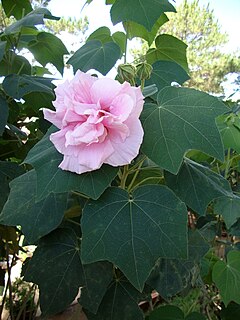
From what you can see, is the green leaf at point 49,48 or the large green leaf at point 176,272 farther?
the green leaf at point 49,48

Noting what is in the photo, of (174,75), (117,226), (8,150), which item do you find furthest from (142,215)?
(8,150)

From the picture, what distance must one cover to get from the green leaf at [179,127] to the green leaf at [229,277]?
47 cm

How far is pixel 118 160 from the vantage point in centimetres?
53

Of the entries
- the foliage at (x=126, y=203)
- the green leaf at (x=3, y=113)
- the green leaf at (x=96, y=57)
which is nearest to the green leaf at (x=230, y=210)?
the foliage at (x=126, y=203)

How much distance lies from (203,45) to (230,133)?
7.55 meters

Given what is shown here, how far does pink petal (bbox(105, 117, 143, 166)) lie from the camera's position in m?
0.53

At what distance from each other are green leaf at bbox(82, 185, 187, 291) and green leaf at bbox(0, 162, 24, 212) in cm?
30

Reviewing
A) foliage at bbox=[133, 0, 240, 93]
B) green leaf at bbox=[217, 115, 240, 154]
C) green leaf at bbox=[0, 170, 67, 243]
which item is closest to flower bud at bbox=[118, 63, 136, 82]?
green leaf at bbox=[0, 170, 67, 243]

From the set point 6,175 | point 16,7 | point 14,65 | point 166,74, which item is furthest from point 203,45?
point 6,175

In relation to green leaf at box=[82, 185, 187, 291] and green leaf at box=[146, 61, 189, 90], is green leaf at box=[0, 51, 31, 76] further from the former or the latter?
green leaf at box=[82, 185, 187, 291]

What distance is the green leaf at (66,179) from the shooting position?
0.53 metres

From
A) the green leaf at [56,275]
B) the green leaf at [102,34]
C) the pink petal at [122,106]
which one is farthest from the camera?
the green leaf at [102,34]

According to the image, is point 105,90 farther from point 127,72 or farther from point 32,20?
point 32,20

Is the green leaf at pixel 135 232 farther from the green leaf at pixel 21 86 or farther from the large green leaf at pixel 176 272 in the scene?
the green leaf at pixel 21 86
